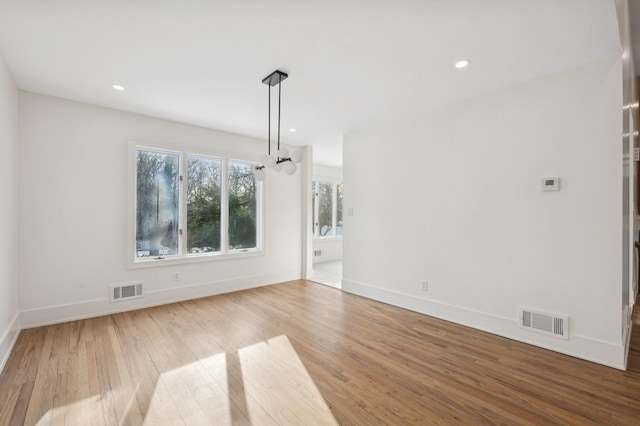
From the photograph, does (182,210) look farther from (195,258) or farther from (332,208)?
(332,208)

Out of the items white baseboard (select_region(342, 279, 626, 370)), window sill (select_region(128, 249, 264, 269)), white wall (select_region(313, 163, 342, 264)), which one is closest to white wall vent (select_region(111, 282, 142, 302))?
window sill (select_region(128, 249, 264, 269))

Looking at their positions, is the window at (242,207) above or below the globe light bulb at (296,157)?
below

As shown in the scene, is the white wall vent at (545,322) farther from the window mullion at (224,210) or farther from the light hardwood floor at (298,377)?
the window mullion at (224,210)

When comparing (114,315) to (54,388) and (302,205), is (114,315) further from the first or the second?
(302,205)

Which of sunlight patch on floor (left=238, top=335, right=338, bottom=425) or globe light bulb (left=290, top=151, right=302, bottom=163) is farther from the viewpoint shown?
globe light bulb (left=290, top=151, right=302, bottom=163)

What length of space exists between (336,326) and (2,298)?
3279mm

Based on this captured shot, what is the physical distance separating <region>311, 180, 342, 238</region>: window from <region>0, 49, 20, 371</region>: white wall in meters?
5.92

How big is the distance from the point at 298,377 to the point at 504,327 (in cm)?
236

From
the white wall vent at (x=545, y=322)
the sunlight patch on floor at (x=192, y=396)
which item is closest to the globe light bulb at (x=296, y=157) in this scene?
the sunlight patch on floor at (x=192, y=396)

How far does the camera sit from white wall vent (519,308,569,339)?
9.23 feet

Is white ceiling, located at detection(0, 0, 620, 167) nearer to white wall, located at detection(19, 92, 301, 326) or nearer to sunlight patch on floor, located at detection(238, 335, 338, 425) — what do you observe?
white wall, located at detection(19, 92, 301, 326)

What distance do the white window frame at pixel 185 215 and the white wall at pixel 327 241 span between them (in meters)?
2.87

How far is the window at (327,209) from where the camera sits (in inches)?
323

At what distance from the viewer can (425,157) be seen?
3.97 m
